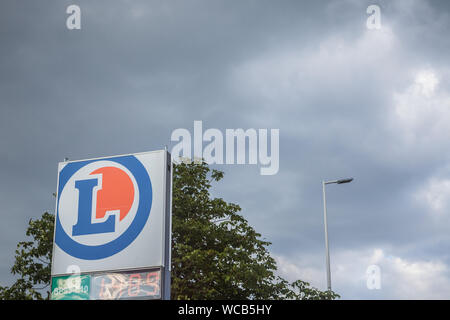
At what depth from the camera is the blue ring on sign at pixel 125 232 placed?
1446 cm

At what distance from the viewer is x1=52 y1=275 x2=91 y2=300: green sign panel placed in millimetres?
14250

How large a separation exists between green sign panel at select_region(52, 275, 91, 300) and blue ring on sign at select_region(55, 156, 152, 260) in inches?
22.6

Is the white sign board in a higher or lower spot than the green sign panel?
higher

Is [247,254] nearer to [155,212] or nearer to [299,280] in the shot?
[299,280]

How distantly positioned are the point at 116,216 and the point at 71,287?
219 centimetres

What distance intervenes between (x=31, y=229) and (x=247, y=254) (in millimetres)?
10789

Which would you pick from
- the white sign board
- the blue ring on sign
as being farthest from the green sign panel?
the blue ring on sign

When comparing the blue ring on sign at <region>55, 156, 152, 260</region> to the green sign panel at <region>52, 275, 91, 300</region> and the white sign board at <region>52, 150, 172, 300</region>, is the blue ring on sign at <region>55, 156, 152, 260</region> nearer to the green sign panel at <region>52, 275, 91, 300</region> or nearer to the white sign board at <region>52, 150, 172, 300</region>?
the white sign board at <region>52, 150, 172, 300</region>

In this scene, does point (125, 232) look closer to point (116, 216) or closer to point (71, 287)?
point (116, 216)

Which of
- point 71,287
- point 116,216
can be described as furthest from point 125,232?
point 71,287

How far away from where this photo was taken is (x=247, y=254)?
90.2 feet

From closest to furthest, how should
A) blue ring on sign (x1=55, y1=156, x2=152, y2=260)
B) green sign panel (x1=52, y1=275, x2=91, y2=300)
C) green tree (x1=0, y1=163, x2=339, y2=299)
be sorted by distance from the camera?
green sign panel (x1=52, y1=275, x2=91, y2=300), blue ring on sign (x1=55, y1=156, x2=152, y2=260), green tree (x1=0, y1=163, x2=339, y2=299)
